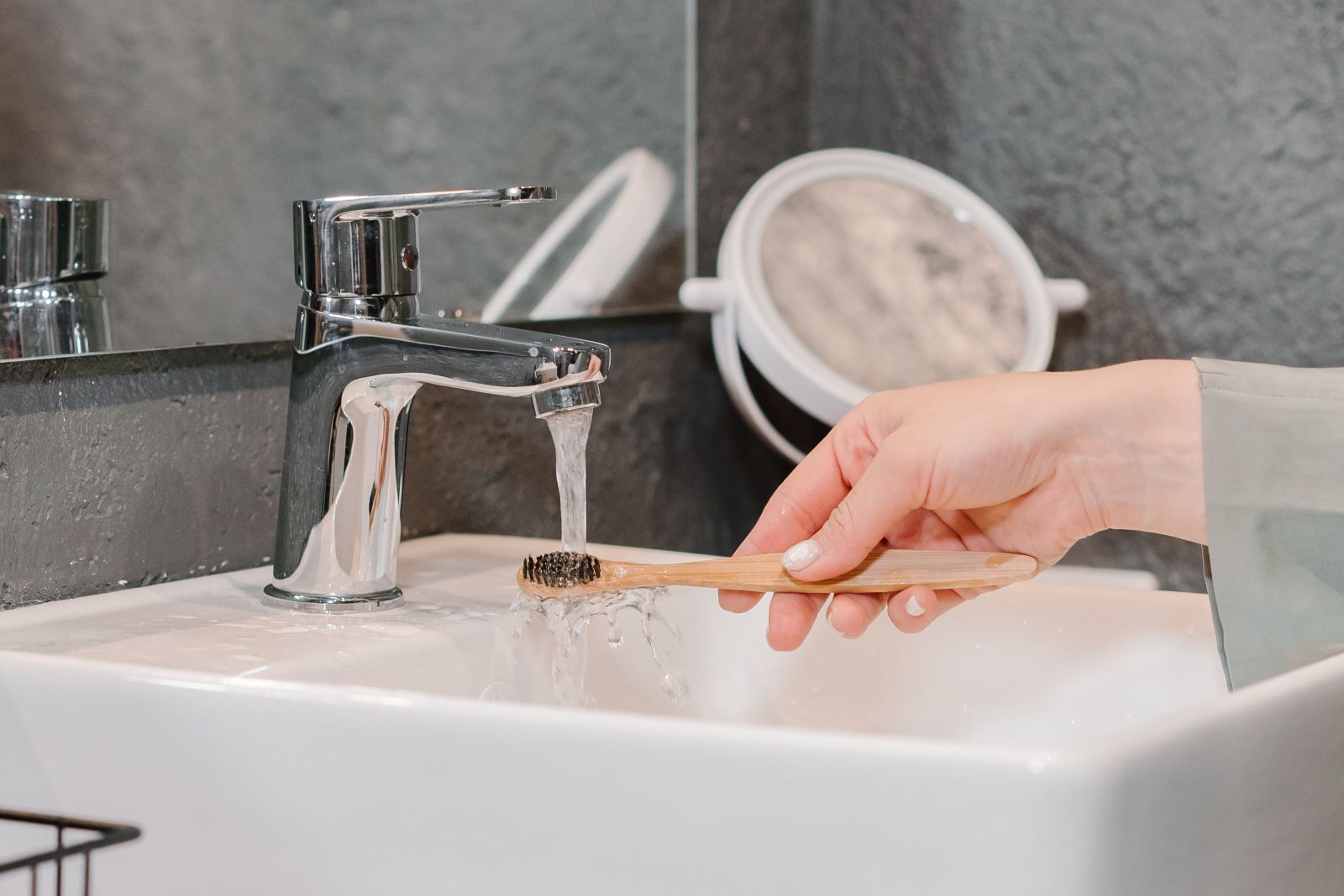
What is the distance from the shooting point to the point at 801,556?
616mm

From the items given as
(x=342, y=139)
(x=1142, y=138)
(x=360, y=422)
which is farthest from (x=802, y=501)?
(x=1142, y=138)

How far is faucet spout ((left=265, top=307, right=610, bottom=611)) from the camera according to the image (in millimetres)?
619

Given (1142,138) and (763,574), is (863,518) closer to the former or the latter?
(763,574)

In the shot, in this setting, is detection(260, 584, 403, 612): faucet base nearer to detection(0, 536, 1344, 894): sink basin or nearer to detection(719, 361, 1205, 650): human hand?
detection(0, 536, 1344, 894): sink basin

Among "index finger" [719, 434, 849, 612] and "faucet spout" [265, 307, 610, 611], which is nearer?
"faucet spout" [265, 307, 610, 611]

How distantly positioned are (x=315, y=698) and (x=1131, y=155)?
85 centimetres

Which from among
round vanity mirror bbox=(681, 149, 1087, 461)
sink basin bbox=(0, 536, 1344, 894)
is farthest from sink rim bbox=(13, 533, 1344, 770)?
round vanity mirror bbox=(681, 149, 1087, 461)

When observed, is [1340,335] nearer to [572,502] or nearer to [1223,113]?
[1223,113]

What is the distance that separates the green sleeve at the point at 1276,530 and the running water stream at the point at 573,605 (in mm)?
260

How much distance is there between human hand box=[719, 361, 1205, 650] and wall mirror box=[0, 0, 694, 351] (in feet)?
0.98

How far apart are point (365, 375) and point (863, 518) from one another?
249 mm

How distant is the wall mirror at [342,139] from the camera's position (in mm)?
658

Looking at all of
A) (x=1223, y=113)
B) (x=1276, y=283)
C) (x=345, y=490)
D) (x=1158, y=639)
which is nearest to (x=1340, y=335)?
(x=1276, y=283)

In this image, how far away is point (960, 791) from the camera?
39 cm
